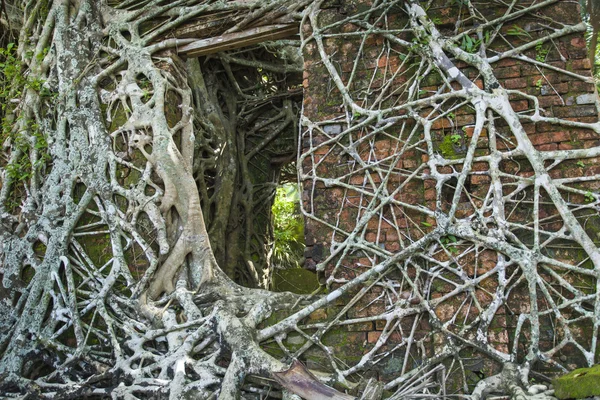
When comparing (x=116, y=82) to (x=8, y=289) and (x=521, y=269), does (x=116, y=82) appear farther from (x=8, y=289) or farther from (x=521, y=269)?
(x=521, y=269)

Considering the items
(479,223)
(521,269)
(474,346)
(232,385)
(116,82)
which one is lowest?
(232,385)

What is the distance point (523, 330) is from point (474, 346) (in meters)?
0.29

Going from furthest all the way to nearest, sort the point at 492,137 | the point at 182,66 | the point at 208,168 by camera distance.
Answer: the point at 208,168 < the point at 182,66 < the point at 492,137

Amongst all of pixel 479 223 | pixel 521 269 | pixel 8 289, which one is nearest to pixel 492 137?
pixel 479 223

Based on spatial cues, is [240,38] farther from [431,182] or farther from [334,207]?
[431,182]

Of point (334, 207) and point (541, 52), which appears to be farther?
point (334, 207)

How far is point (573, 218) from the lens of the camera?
306cm

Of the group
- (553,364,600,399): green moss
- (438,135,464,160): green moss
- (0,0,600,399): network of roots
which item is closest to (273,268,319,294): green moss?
(0,0,600,399): network of roots

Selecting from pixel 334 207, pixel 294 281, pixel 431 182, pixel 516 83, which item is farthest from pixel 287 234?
pixel 516 83

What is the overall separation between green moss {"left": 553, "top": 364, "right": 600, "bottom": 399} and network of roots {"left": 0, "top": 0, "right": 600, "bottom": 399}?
0.25 meters

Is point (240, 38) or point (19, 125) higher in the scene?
point (240, 38)

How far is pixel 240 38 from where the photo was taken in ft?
13.4

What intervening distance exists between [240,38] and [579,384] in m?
2.99

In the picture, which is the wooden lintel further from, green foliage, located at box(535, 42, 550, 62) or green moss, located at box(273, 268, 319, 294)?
green moss, located at box(273, 268, 319, 294)
